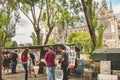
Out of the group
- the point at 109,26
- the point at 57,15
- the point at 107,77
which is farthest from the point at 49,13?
the point at 109,26

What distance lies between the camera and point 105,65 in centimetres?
1309

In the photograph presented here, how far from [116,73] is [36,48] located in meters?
8.83

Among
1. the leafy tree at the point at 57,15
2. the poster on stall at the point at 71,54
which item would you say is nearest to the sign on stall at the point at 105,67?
the poster on stall at the point at 71,54

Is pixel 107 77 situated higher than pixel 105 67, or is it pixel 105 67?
pixel 105 67

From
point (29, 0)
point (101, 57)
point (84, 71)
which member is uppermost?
point (29, 0)

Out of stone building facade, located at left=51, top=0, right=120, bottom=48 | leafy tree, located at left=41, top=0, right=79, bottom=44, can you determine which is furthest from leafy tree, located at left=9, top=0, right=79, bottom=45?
stone building facade, located at left=51, top=0, right=120, bottom=48

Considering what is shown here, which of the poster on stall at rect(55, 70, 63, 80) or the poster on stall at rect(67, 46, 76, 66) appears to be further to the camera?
the poster on stall at rect(67, 46, 76, 66)

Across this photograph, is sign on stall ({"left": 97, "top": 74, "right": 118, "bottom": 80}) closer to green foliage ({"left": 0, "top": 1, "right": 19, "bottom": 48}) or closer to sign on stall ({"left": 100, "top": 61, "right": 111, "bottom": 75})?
sign on stall ({"left": 100, "top": 61, "right": 111, "bottom": 75})

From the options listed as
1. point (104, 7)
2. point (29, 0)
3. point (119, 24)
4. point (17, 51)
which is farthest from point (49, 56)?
point (104, 7)

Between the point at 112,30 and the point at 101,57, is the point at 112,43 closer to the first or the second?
the point at 112,30

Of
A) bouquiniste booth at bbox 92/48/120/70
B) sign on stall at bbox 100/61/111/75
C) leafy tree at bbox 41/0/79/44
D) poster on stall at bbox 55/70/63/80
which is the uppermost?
leafy tree at bbox 41/0/79/44

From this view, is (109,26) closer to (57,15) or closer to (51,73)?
(57,15)

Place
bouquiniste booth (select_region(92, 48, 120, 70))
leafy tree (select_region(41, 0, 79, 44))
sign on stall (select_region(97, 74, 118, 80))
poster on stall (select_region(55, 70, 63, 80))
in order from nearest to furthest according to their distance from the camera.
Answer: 1. sign on stall (select_region(97, 74, 118, 80))
2. bouquiniste booth (select_region(92, 48, 120, 70))
3. poster on stall (select_region(55, 70, 63, 80))
4. leafy tree (select_region(41, 0, 79, 44))

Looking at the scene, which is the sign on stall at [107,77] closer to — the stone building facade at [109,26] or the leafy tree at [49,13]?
the leafy tree at [49,13]
